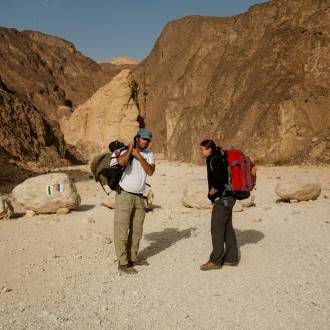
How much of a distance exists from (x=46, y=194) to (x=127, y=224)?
504 cm

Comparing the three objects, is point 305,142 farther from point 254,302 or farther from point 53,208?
point 254,302

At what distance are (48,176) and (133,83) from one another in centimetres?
4185

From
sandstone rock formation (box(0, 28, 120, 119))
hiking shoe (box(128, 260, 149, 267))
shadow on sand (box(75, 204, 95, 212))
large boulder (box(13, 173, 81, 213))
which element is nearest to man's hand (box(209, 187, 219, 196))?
hiking shoe (box(128, 260, 149, 267))

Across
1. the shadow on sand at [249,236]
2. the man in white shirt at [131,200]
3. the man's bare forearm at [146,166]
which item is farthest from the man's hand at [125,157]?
the shadow on sand at [249,236]

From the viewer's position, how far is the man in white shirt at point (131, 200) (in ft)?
19.6

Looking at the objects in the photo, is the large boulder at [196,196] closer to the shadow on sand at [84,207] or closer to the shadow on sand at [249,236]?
the shadow on sand at [84,207]

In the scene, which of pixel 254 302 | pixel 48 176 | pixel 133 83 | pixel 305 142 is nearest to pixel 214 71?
pixel 133 83

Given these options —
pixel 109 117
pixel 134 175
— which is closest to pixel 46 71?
pixel 109 117

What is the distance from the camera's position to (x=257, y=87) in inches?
1192

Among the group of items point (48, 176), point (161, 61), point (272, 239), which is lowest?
point (272, 239)

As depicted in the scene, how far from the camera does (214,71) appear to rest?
40.4 m

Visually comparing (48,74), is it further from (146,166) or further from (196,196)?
(146,166)

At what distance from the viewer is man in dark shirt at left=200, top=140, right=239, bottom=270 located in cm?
580

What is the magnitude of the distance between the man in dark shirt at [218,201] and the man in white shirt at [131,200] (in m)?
0.79
